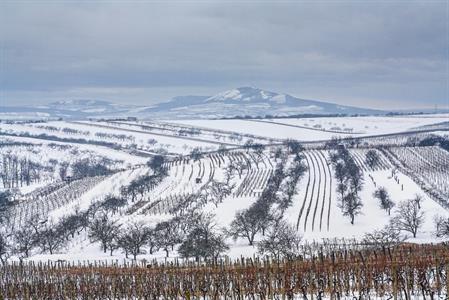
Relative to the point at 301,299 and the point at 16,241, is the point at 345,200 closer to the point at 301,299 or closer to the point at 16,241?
the point at 16,241

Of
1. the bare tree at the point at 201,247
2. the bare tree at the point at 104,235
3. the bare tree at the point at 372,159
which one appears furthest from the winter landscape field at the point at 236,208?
the bare tree at the point at 372,159

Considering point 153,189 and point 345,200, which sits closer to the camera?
point 345,200

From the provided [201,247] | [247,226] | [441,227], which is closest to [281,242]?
[201,247]

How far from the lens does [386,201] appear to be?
90375 mm

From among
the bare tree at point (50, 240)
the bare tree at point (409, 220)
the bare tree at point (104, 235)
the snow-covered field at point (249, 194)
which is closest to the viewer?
the bare tree at point (104, 235)

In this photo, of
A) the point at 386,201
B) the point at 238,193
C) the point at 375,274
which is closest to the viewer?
the point at 375,274

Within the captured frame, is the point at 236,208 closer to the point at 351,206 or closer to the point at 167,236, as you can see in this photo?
the point at 351,206

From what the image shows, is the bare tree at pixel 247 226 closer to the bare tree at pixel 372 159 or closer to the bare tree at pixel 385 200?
the bare tree at pixel 385 200

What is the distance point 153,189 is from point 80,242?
42.6m

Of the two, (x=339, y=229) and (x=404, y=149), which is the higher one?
(x=404, y=149)

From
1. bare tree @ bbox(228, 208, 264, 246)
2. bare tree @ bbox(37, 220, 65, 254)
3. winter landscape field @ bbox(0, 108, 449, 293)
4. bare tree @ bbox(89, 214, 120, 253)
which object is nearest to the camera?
winter landscape field @ bbox(0, 108, 449, 293)

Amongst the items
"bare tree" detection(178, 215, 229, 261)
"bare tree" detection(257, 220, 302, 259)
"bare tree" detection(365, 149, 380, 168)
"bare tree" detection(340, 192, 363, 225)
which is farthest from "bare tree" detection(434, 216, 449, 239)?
"bare tree" detection(365, 149, 380, 168)

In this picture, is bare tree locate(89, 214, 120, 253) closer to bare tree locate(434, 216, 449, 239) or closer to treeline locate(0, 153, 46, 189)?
bare tree locate(434, 216, 449, 239)

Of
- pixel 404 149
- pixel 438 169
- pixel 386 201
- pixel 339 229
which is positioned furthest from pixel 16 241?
pixel 404 149
